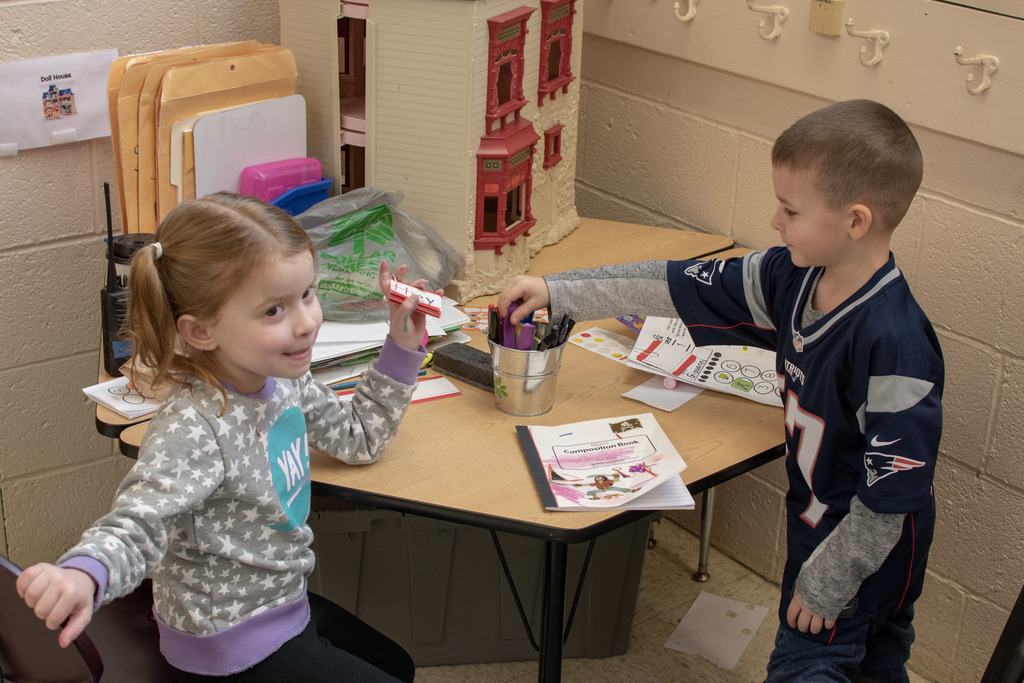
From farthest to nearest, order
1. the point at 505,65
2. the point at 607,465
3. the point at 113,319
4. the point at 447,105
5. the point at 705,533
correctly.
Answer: the point at 705,533, the point at 505,65, the point at 447,105, the point at 113,319, the point at 607,465

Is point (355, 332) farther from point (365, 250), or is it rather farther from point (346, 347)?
point (365, 250)

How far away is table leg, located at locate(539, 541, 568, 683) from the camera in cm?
150

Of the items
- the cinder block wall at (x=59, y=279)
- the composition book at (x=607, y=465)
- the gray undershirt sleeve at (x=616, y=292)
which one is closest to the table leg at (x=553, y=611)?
the composition book at (x=607, y=465)

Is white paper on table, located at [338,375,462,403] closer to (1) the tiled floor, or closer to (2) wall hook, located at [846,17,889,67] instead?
(1) the tiled floor

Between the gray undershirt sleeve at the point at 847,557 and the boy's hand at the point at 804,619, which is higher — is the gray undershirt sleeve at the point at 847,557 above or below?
above

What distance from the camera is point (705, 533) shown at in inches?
93.5

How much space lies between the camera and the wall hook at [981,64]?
172 cm

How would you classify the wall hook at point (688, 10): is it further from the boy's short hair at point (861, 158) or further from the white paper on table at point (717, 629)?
the white paper on table at point (717, 629)

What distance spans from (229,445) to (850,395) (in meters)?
0.82

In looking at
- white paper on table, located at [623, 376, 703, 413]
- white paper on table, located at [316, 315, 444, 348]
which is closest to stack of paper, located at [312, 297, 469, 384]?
white paper on table, located at [316, 315, 444, 348]

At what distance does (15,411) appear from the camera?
2174 mm

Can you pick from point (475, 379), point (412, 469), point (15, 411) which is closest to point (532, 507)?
point (412, 469)

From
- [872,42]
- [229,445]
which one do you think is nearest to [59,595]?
[229,445]

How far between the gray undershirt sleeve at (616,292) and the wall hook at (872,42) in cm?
60
